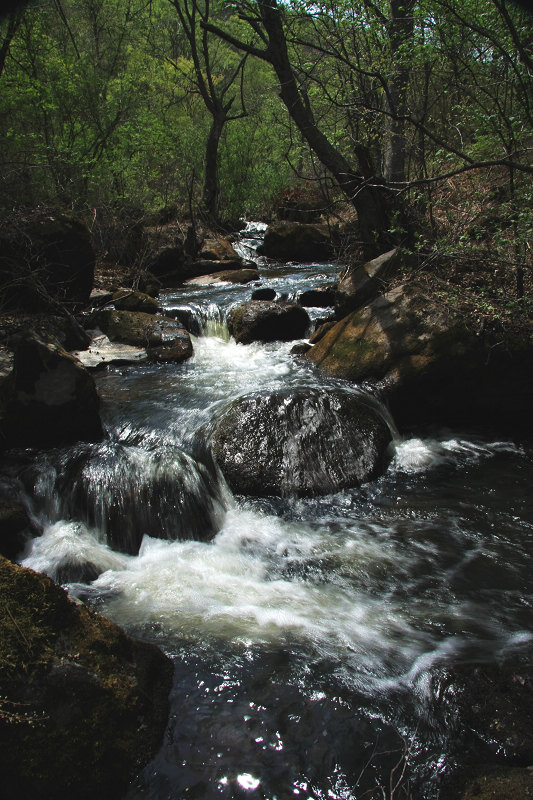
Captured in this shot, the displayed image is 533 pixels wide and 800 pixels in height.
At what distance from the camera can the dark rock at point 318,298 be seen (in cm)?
1088

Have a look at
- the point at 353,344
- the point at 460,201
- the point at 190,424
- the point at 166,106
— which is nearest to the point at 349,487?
the point at 190,424

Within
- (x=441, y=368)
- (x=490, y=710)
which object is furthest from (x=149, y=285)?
(x=490, y=710)

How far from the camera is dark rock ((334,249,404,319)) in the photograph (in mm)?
8094

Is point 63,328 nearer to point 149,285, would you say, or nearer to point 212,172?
point 149,285

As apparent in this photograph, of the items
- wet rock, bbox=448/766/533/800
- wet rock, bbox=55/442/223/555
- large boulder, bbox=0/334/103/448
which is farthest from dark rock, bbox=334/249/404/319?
wet rock, bbox=448/766/533/800

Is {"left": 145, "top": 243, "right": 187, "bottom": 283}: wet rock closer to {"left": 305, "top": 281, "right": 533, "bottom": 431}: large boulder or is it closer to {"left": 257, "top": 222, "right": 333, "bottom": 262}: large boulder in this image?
{"left": 257, "top": 222, "right": 333, "bottom": 262}: large boulder

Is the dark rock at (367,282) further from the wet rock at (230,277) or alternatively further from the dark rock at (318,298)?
the wet rock at (230,277)

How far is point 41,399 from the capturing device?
18.5ft

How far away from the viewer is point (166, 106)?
62.4ft

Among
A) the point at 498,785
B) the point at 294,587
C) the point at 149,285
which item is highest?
the point at 149,285

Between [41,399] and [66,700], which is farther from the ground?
[41,399]

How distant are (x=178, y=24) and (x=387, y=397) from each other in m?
29.3

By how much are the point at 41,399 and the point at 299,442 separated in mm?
3178

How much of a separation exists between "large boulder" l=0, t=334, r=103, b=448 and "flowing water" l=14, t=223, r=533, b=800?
1.28 feet
